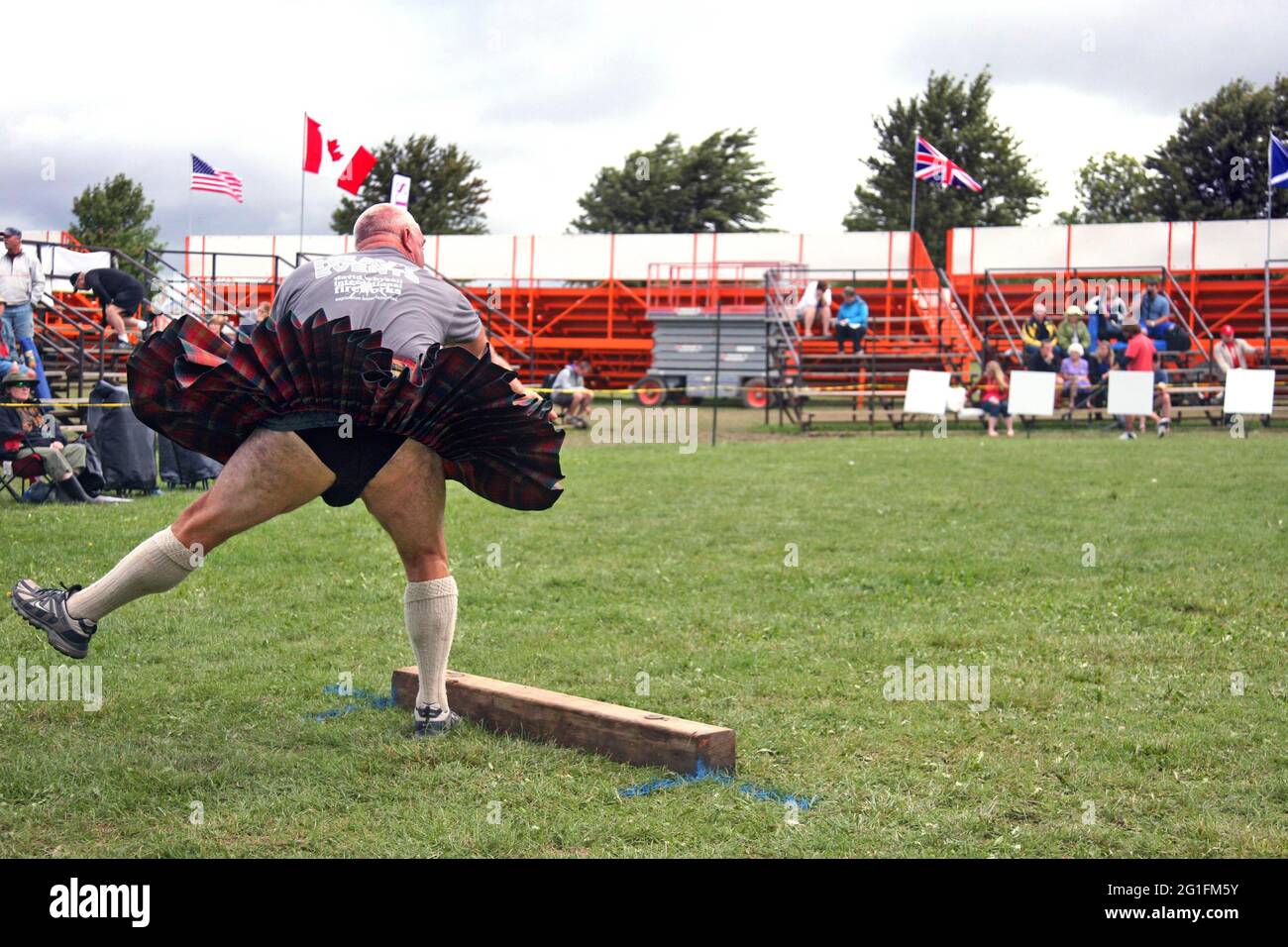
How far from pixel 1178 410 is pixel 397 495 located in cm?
1791

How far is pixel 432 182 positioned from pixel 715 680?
151ft

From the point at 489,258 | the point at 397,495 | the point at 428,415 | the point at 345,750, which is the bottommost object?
the point at 345,750

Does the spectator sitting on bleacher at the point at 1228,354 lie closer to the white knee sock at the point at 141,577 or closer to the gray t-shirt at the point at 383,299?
the gray t-shirt at the point at 383,299

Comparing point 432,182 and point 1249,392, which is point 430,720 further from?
point 432,182

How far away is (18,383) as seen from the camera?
10.6 meters

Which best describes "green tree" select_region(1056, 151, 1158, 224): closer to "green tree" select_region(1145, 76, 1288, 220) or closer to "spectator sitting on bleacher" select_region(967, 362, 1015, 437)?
"green tree" select_region(1145, 76, 1288, 220)

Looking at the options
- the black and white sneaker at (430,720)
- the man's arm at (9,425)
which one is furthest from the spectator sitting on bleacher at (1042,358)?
the black and white sneaker at (430,720)

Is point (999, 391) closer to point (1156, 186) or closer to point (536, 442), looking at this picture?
point (536, 442)

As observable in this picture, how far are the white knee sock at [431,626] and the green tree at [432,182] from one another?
148 feet

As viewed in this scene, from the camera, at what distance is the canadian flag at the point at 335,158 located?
21.7 metres

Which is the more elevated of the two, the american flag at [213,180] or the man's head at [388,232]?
the american flag at [213,180]

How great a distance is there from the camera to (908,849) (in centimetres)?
313

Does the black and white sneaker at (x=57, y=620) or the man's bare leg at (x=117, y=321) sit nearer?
the black and white sneaker at (x=57, y=620)

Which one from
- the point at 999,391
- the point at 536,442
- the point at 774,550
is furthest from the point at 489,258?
the point at 536,442
